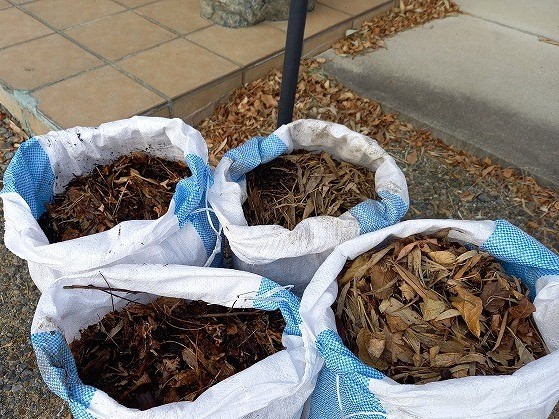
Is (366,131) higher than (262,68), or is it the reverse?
(262,68)

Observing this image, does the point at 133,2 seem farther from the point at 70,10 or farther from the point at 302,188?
the point at 302,188

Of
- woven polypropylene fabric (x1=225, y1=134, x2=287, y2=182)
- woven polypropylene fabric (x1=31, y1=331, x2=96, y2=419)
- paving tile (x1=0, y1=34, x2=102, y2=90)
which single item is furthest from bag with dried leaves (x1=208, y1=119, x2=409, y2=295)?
paving tile (x1=0, y1=34, x2=102, y2=90)

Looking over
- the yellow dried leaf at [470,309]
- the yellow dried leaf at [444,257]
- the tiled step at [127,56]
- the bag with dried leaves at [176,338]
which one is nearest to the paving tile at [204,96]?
the tiled step at [127,56]

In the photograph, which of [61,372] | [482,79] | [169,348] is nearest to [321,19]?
[482,79]

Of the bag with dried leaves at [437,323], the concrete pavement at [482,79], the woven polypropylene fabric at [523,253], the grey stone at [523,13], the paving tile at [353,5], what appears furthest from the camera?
the grey stone at [523,13]

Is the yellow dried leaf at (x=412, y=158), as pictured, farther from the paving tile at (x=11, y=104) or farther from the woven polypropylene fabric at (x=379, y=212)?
the paving tile at (x=11, y=104)

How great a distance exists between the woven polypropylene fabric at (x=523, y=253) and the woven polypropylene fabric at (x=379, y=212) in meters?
0.25

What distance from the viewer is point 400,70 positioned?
275cm

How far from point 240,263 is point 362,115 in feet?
4.07

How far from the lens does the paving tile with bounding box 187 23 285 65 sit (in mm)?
2527

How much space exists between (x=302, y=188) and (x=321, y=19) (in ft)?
5.52

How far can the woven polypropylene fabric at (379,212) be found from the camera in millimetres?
1363

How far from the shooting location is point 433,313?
1190 millimetres

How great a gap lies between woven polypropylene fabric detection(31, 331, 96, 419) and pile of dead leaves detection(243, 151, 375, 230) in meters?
0.61
